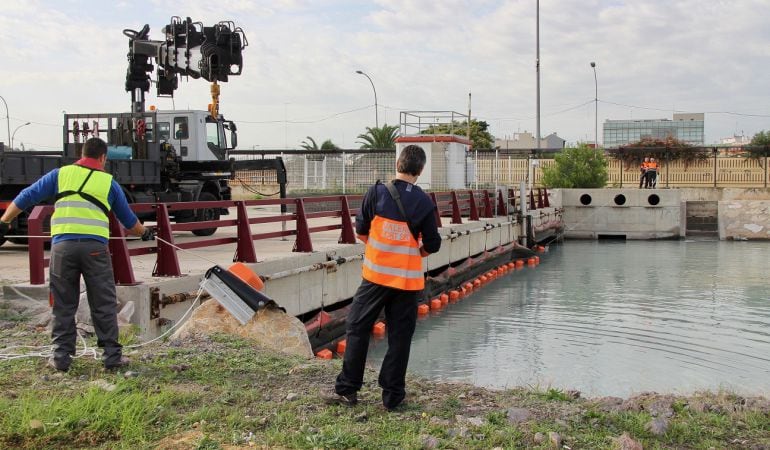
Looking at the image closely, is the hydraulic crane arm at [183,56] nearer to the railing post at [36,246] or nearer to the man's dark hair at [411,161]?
the railing post at [36,246]

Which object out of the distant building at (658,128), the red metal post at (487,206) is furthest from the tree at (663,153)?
the distant building at (658,128)

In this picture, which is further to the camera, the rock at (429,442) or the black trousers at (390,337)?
the black trousers at (390,337)

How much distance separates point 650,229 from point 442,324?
67.5 ft

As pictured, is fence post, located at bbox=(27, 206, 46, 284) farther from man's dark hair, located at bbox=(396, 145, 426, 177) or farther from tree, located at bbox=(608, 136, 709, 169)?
tree, located at bbox=(608, 136, 709, 169)

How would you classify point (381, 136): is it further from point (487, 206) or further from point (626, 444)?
point (626, 444)

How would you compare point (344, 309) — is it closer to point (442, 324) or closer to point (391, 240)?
point (442, 324)

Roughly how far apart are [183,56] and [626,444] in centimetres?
1365

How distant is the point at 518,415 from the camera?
5227 mm

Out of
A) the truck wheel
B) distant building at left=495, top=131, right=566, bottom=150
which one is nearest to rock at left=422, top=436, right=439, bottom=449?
the truck wheel

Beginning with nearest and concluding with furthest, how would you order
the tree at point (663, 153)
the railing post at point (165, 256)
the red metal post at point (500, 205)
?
the railing post at point (165, 256) < the red metal post at point (500, 205) < the tree at point (663, 153)

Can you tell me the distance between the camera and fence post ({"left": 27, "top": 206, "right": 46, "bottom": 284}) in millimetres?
7398

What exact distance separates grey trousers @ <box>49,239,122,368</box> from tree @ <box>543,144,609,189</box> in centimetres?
3122

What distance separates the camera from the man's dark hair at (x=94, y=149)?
6.08 meters

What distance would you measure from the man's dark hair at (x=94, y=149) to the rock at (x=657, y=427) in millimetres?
4487
